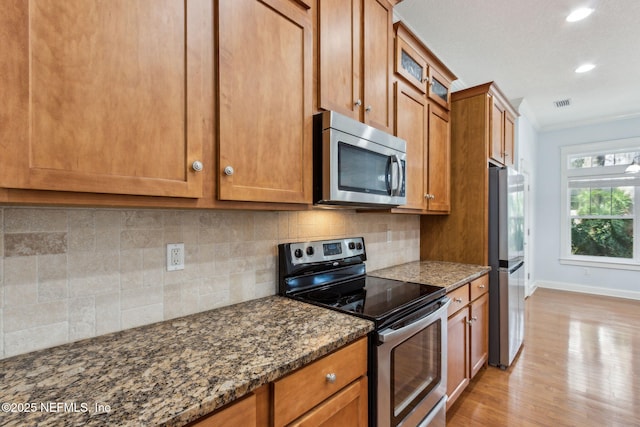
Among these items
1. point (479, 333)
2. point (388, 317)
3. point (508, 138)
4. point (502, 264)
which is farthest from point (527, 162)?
point (388, 317)

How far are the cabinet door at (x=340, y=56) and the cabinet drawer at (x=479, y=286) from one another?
1539 millimetres

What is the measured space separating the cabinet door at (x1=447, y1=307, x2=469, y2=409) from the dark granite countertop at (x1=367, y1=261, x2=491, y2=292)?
215 millimetres

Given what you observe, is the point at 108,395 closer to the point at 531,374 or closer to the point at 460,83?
the point at 531,374

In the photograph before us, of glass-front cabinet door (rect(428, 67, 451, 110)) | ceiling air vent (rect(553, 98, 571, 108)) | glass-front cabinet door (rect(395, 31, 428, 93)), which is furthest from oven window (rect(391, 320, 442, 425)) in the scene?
ceiling air vent (rect(553, 98, 571, 108))

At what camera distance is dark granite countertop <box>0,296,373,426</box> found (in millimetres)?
675

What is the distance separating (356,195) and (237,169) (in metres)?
0.63

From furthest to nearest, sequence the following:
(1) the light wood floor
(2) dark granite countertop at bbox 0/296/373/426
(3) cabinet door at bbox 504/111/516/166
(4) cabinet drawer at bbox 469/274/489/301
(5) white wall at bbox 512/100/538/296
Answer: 1. (5) white wall at bbox 512/100/538/296
2. (3) cabinet door at bbox 504/111/516/166
3. (4) cabinet drawer at bbox 469/274/489/301
4. (1) the light wood floor
5. (2) dark granite countertop at bbox 0/296/373/426

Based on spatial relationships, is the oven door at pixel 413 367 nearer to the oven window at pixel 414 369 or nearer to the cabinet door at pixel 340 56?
the oven window at pixel 414 369

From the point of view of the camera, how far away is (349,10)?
5.21 ft

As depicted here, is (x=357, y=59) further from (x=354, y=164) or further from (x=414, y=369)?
(x=414, y=369)

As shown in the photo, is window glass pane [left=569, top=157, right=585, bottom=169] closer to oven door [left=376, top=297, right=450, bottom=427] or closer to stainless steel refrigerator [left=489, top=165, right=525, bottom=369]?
stainless steel refrigerator [left=489, top=165, right=525, bottom=369]

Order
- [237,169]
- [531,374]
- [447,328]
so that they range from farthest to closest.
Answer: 1. [531,374]
2. [447,328]
3. [237,169]

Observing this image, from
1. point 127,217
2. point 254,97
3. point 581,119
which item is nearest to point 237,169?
point 254,97

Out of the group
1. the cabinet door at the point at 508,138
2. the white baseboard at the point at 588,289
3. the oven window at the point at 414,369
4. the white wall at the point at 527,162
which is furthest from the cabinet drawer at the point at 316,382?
the white baseboard at the point at 588,289
